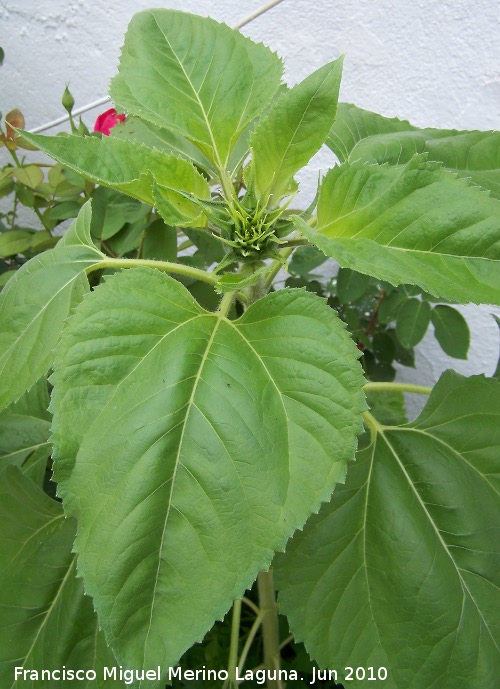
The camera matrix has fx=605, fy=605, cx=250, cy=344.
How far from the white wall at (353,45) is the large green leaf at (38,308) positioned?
51 centimetres

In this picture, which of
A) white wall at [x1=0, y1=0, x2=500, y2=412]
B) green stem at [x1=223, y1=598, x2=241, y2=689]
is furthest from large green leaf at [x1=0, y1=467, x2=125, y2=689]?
white wall at [x1=0, y1=0, x2=500, y2=412]

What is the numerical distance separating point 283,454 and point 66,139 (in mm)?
238

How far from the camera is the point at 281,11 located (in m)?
0.86

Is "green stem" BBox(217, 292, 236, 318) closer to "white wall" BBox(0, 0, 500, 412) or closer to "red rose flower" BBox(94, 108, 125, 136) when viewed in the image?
"red rose flower" BBox(94, 108, 125, 136)

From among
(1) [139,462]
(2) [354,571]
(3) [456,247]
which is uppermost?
(3) [456,247]

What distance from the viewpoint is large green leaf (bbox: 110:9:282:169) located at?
450 mm

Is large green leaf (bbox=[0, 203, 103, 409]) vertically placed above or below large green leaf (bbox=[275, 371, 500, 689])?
above

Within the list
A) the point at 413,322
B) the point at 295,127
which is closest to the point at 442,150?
the point at 295,127

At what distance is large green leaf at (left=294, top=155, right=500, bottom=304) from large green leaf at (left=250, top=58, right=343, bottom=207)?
0.05 meters

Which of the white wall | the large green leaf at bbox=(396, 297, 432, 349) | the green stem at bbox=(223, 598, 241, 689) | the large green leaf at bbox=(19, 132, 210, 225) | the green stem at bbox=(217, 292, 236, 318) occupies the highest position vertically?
the white wall

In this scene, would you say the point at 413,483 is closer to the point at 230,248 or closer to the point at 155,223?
the point at 230,248

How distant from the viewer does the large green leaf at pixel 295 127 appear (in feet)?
1.22

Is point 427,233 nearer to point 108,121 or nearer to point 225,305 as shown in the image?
point 225,305

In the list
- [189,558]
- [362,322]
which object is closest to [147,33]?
[189,558]
